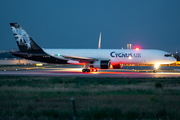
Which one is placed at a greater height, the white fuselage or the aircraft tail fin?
the aircraft tail fin

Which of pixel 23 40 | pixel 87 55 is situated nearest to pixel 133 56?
pixel 87 55

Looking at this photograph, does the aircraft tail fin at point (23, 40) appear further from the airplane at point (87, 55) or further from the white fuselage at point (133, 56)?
the white fuselage at point (133, 56)

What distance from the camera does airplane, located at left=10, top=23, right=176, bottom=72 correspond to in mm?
37469

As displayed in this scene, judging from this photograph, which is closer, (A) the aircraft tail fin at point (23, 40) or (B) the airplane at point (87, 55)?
(B) the airplane at point (87, 55)

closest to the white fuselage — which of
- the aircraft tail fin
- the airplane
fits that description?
the airplane

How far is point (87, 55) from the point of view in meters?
38.6

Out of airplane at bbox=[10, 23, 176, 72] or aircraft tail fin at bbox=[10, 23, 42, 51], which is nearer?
airplane at bbox=[10, 23, 176, 72]

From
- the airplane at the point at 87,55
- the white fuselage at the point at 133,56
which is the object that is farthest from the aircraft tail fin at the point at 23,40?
the white fuselage at the point at 133,56

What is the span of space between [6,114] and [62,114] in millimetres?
2109

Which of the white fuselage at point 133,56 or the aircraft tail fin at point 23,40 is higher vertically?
the aircraft tail fin at point 23,40

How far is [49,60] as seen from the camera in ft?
129

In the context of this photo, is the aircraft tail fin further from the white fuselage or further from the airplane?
the white fuselage

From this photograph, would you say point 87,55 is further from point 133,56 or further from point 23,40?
point 23,40

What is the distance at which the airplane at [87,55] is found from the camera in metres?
37.5
